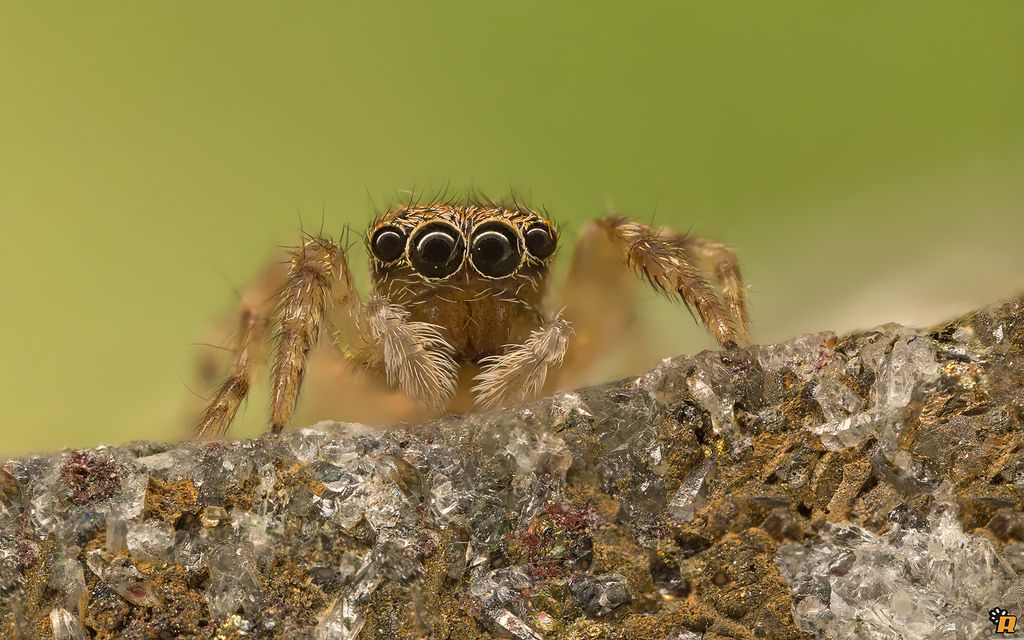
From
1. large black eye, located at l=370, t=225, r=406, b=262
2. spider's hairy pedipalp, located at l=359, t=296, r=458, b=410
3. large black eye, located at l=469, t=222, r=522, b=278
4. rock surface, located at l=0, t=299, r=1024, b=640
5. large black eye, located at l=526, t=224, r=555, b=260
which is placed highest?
large black eye, located at l=526, t=224, r=555, b=260

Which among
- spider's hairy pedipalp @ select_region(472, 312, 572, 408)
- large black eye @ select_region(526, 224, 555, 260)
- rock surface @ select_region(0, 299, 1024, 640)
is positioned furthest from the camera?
large black eye @ select_region(526, 224, 555, 260)

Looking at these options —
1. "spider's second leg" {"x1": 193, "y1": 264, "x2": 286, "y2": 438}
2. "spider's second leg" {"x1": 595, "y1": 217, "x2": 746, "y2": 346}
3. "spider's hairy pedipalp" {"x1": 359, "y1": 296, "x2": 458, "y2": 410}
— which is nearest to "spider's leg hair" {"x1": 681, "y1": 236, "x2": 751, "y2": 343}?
"spider's second leg" {"x1": 595, "y1": 217, "x2": 746, "y2": 346}

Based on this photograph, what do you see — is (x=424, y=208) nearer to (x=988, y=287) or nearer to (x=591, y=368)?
(x=591, y=368)

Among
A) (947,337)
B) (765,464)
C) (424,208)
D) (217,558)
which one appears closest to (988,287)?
(947,337)

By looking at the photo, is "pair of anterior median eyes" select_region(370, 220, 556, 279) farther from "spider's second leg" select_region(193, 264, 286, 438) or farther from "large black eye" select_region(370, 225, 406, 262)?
"spider's second leg" select_region(193, 264, 286, 438)

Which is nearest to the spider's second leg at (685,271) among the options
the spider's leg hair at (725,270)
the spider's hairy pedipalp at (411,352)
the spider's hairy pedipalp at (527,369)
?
the spider's leg hair at (725,270)

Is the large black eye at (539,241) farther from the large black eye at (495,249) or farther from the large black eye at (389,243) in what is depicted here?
the large black eye at (389,243)

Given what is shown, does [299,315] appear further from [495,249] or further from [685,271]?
[685,271]

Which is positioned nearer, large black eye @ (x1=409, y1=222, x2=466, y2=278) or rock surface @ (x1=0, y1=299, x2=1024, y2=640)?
rock surface @ (x1=0, y1=299, x2=1024, y2=640)
